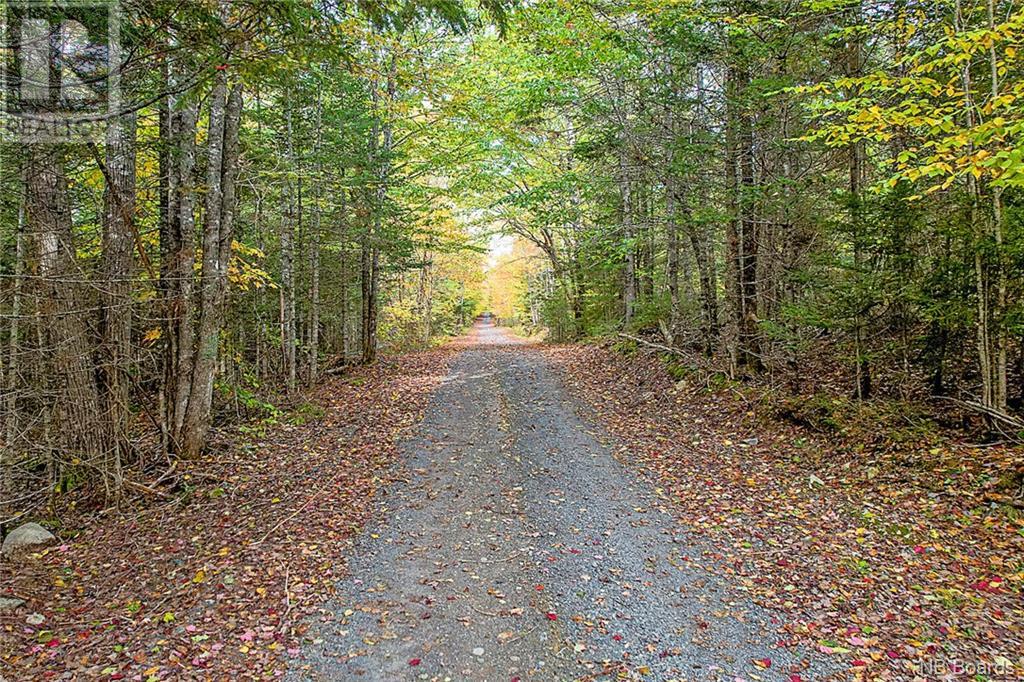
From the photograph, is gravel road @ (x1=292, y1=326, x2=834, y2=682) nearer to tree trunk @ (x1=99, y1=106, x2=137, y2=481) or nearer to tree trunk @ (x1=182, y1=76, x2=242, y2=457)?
tree trunk @ (x1=182, y1=76, x2=242, y2=457)

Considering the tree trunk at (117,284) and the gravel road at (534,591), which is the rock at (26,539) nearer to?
the tree trunk at (117,284)

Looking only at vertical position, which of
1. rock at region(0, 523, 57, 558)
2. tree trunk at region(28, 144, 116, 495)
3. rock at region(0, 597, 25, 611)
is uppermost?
tree trunk at region(28, 144, 116, 495)

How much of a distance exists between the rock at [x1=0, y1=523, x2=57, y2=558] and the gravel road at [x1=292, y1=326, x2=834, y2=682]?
3.47 metres

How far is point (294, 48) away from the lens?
4.88m

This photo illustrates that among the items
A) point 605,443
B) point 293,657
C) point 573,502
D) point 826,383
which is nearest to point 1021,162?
point 826,383

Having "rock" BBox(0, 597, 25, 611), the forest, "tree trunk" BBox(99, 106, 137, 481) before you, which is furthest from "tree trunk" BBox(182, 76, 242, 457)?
"rock" BBox(0, 597, 25, 611)

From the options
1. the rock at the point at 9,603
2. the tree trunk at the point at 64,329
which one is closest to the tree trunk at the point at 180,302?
the tree trunk at the point at 64,329

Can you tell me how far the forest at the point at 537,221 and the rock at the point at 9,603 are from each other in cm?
106

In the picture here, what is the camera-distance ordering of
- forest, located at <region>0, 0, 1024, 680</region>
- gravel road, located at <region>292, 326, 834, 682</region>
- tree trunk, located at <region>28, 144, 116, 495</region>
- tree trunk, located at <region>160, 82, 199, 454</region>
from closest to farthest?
1. gravel road, located at <region>292, 326, 834, 682</region>
2. forest, located at <region>0, 0, 1024, 680</region>
3. tree trunk, located at <region>28, 144, 116, 495</region>
4. tree trunk, located at <region>160, 82, 199, 454</region>

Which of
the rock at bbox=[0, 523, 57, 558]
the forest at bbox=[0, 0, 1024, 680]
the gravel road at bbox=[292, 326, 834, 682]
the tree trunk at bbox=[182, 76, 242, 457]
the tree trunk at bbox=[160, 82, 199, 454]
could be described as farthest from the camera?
the tree trunk at bbox=[182, 76, 242, 457]

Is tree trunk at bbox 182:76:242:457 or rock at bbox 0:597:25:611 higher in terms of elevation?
tree trunk at bbox 182:76:242:457

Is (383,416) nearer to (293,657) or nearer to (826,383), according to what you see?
(293,657)

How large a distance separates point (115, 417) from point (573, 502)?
550cm

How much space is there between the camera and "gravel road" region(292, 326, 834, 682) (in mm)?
3859
